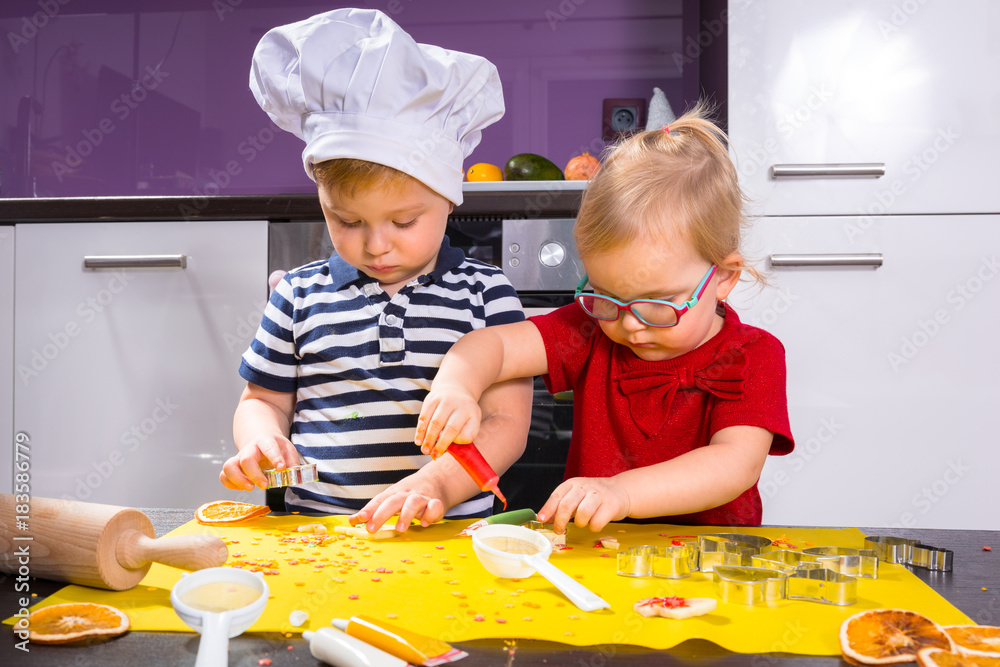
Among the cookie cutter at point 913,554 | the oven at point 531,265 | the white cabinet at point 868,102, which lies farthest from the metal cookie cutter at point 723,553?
the white cabinet at point 868,102

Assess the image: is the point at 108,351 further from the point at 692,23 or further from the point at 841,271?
the point at 692,23

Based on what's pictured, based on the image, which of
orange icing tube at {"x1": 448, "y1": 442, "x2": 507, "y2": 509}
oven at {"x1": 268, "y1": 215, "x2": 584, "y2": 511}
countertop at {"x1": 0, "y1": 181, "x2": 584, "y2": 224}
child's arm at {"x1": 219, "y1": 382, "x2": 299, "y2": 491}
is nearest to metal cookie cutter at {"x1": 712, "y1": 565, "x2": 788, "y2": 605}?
orange icing tube at {"x1": 448, "y1": 442, "x2": 507, "y2": 509}

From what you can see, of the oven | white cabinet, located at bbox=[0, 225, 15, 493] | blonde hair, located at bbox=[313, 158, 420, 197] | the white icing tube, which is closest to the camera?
the white icing tube

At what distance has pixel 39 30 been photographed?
95.6 inches

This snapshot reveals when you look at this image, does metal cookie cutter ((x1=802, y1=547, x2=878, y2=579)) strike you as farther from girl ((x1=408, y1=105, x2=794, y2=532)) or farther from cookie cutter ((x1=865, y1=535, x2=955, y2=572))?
girl ((x1=408, y1=105, x2=794, y2=532))

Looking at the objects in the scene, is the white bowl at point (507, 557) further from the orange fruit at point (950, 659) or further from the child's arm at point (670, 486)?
the orange fruit at point (950, 659)

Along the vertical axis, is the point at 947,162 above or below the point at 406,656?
above

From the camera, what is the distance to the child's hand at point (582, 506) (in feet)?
2.15

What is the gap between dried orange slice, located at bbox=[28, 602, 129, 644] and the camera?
424 millimetres

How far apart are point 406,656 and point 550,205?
1.32 meters

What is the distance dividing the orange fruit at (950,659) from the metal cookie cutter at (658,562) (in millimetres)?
173

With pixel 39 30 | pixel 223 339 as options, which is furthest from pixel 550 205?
pixel 39 30

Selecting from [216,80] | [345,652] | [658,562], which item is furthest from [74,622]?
[216,80]

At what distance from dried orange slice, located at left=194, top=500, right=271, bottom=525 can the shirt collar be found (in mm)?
377
